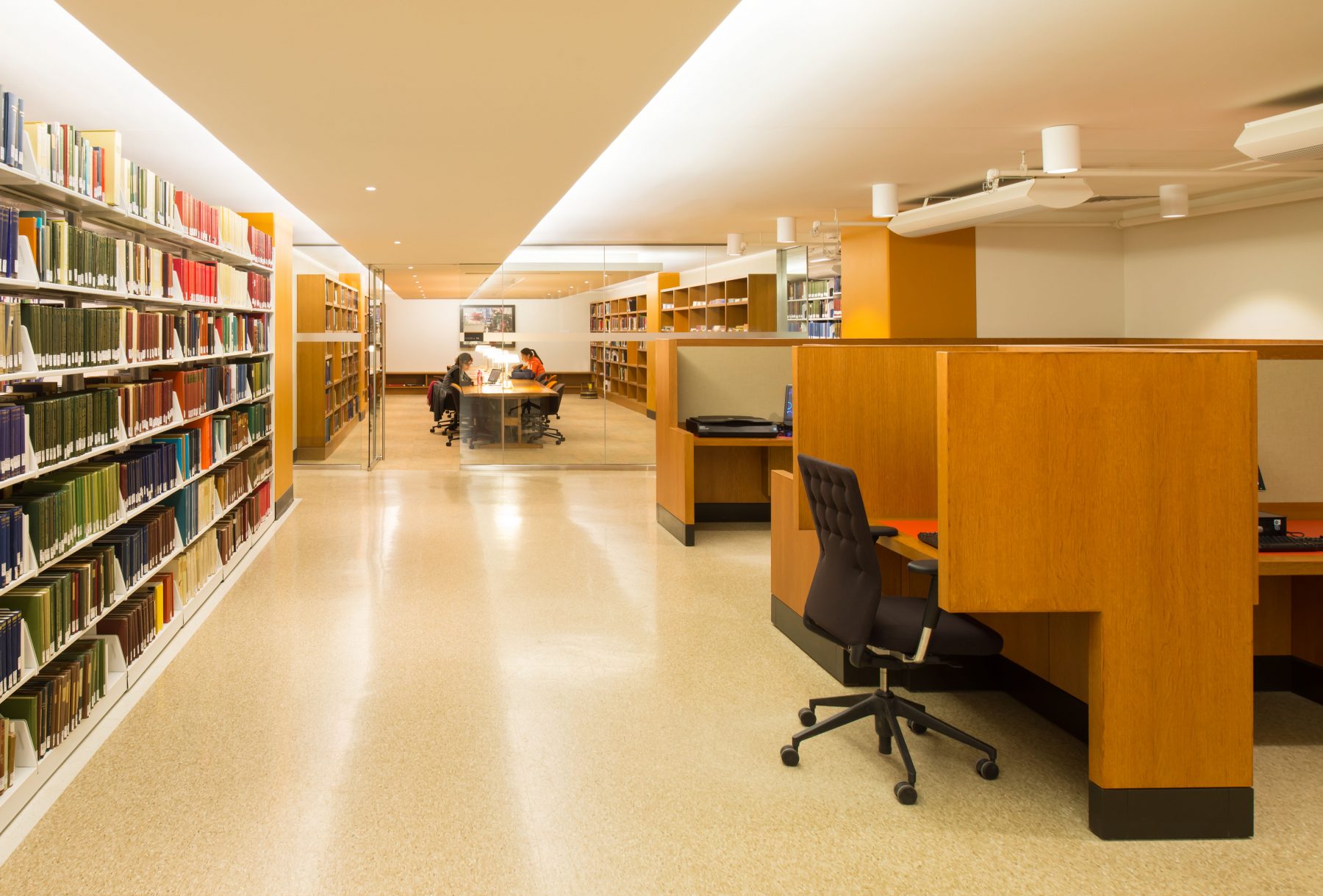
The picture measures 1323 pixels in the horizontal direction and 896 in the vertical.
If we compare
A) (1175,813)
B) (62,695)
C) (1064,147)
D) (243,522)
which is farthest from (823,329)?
(62,695)

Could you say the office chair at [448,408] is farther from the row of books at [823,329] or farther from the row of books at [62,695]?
the row of books at [62,695]

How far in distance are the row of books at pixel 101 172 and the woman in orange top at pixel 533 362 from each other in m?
5.86

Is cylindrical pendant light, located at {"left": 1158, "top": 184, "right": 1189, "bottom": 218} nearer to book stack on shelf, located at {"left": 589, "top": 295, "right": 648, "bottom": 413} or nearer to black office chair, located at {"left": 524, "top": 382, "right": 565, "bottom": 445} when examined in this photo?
book stack on shelf, located at {"left": 589, "top": 295, "right": 648, "bottom": 413}

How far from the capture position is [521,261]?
1148 cm

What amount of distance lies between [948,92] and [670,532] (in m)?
3.89

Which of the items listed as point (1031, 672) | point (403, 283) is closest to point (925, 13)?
point (1031, 672)

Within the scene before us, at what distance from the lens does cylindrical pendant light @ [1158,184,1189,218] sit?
7.44m

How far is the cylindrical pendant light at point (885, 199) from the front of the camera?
7.80 m

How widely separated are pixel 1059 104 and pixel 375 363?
28.3ft

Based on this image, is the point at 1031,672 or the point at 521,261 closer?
the point at 1031,672

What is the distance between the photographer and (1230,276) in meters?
8.95

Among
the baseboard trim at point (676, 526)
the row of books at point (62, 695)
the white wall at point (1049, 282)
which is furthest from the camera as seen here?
the white wall at point (1049, 282)

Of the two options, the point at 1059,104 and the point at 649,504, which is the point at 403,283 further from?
the point at 1059,104

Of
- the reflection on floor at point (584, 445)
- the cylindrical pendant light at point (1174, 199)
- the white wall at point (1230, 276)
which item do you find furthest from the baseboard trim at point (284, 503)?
the white wall at point (1230, 276)
